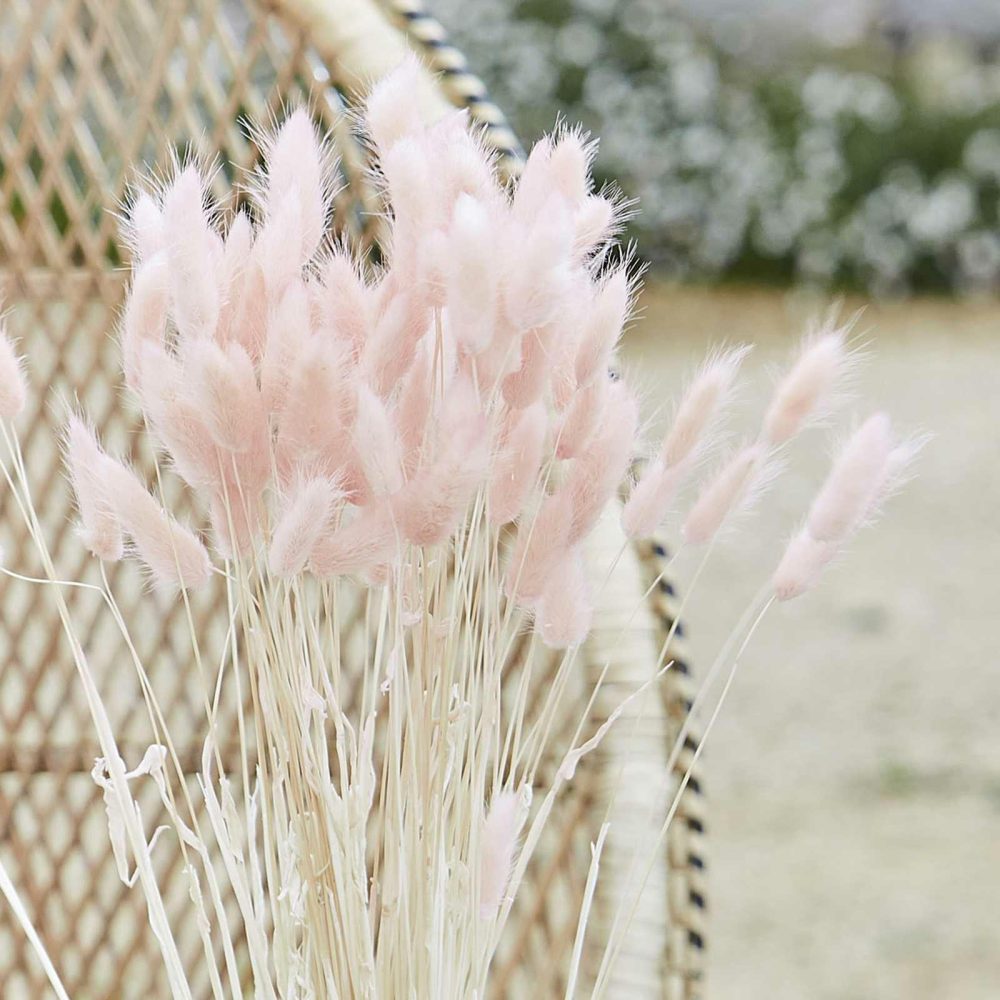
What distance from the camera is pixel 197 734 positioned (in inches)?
33.8

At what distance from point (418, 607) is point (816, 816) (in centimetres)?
214

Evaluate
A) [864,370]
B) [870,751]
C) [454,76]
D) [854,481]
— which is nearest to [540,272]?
[854,481]

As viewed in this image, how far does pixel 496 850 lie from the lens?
46 cm

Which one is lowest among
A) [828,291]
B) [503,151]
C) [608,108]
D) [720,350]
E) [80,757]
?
[80,757]

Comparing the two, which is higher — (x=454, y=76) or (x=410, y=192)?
(x=454, y=76)

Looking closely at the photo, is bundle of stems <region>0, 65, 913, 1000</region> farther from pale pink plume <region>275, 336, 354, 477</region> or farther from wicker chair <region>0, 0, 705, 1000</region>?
wicker chair <region>0, 0, 705, 1000</region>

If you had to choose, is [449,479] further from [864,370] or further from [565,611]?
[864,370]

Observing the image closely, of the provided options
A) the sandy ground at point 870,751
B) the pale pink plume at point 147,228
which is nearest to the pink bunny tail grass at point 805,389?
the pale pink plume at point 147,228

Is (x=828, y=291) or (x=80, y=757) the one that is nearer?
(x=80, y=757)

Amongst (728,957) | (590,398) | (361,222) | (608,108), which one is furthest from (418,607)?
(608,108)

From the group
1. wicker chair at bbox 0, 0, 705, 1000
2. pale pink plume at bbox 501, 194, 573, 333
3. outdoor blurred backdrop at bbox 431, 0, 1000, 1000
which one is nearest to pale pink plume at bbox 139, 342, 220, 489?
pale pink plume at bbox 501, 194, 573, 333

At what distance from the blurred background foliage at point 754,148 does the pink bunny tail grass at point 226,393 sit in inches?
230

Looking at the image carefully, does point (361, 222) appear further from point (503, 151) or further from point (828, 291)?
point (828, 291)

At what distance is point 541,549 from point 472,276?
0.10 meters
